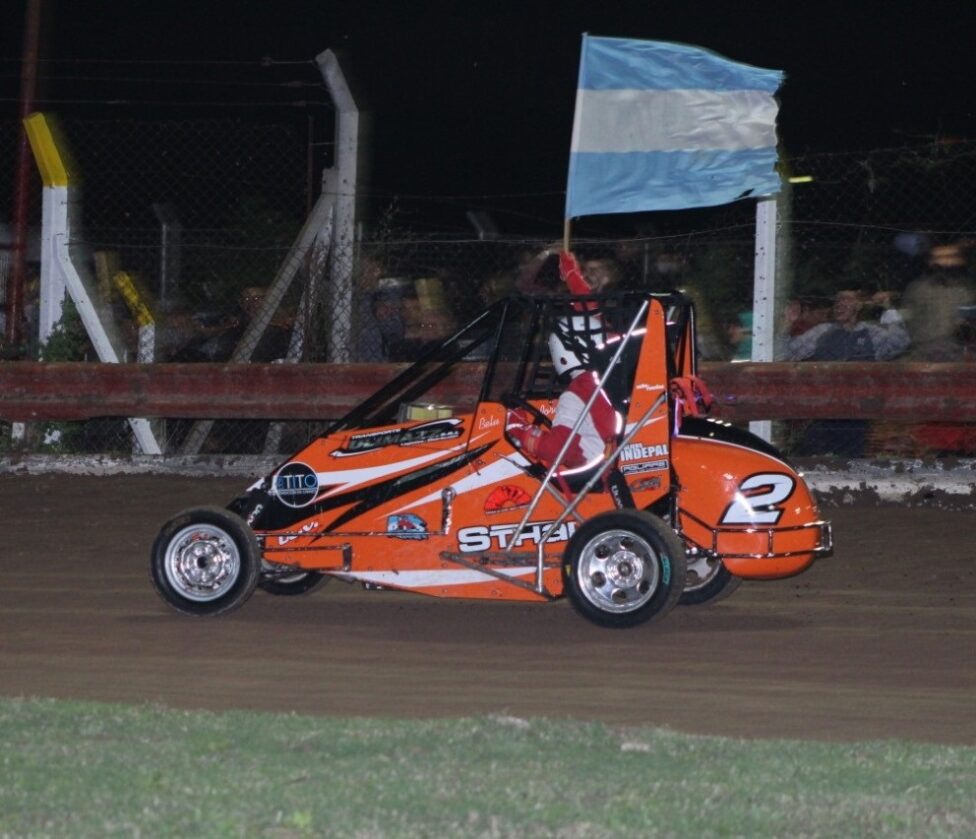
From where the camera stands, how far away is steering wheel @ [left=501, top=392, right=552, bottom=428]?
8.48m

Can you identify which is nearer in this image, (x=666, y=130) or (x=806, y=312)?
(x=666, y=130)

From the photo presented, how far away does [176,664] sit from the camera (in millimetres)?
7398

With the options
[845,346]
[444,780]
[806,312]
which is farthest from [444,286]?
[444,780]

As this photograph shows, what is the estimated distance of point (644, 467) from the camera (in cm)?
833

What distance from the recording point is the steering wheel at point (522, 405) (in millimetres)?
8484

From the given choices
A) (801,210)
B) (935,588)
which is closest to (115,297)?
(801,210)

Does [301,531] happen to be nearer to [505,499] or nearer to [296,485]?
[296,485]

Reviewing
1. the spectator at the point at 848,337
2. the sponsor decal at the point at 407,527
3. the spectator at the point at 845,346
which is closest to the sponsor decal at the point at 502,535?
the sponsor decal at the point at 407,527

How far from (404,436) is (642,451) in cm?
108

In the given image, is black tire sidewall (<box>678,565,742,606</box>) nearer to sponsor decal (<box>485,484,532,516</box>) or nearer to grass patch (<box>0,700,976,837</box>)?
sponsor decal (<box>485,484,532,516</box>)

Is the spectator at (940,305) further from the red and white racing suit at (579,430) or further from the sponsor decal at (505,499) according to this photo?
the sponsor decal at (505,499)

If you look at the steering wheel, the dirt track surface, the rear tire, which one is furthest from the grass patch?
the rear tire

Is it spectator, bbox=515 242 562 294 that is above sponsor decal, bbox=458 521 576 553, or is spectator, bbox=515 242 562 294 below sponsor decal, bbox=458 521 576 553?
above

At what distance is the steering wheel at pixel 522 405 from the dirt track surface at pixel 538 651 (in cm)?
90
